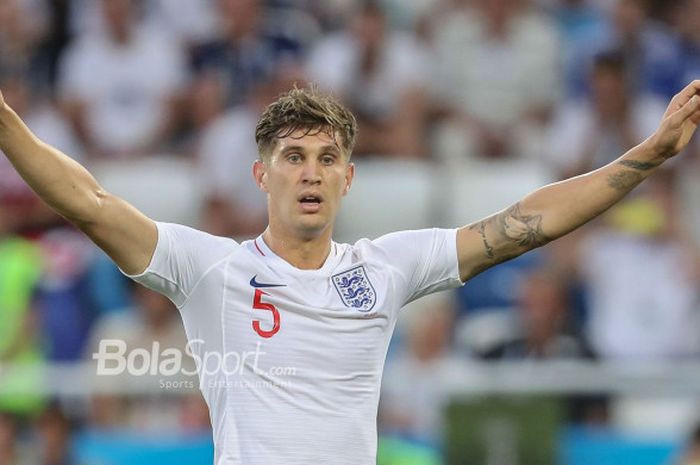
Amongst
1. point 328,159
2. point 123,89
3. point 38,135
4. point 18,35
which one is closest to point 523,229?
point 328,159

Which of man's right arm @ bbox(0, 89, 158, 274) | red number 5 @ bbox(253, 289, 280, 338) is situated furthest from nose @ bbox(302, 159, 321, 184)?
man's right arm @ bbox(0, 89, 158, 274)

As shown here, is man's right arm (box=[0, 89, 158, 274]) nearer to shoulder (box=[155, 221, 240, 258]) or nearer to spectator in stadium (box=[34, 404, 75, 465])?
shoulder (box=[155, 221, 240, 258])

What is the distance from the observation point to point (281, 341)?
548cm

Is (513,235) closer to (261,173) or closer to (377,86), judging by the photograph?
(261,173)

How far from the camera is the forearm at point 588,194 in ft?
19.0

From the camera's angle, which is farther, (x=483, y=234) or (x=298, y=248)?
(x=483, y=234)

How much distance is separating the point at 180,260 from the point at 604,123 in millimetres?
7043

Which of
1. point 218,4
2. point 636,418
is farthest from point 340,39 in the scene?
point 636,418

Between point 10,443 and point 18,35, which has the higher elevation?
point 18,35

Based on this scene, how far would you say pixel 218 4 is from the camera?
1288cm

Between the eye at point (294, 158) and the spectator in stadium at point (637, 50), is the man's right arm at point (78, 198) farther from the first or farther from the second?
the spectator in stadium at point (637, 50)

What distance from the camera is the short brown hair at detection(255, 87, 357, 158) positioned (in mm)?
5680

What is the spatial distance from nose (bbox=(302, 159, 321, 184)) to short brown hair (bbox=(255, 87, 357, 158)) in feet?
0.41

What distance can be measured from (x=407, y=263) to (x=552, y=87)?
7396mm
